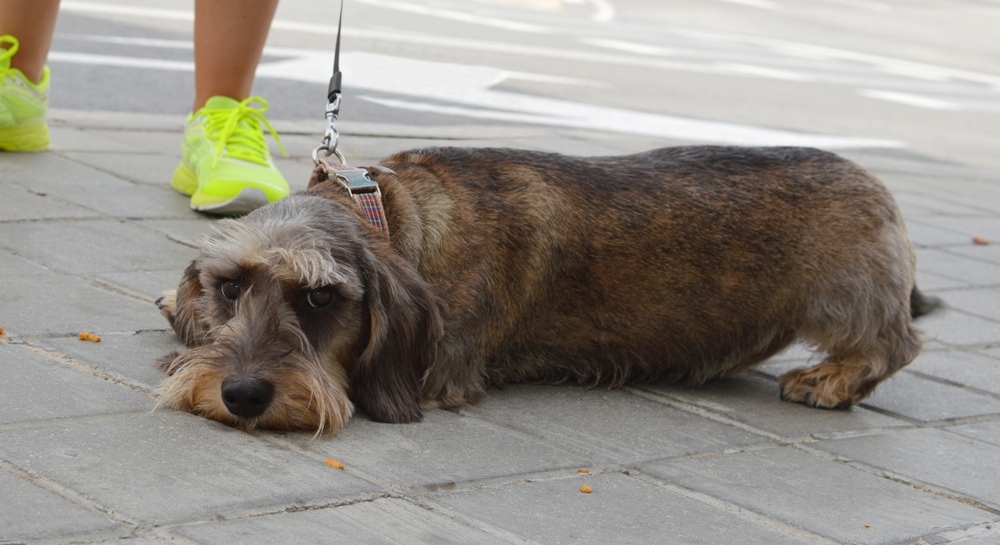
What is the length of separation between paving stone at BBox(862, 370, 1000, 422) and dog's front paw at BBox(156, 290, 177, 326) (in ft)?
7.76

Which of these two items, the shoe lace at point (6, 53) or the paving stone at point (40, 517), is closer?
the paving stone at point (40, 517)

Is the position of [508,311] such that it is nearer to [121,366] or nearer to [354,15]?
[121,366]

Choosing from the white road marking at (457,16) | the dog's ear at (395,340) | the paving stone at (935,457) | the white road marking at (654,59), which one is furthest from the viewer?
the white road marking at (457,16)

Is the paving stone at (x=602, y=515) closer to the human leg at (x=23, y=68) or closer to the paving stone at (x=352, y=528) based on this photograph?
the paving stone at (x=352, y=528)

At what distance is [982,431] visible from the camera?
14.1 ft

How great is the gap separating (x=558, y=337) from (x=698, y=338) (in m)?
0.51

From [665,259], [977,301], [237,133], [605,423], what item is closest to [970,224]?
[977,301]

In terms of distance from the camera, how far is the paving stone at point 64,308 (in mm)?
3889

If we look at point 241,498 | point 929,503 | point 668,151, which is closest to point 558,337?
point 668,151

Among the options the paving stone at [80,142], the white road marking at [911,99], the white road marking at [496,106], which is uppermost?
the white road marking at [911,99]

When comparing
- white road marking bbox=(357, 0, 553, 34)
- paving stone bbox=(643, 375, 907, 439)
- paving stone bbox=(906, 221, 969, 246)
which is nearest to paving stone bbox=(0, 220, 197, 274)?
paving stone bbox=(643, 375, 907, 439)

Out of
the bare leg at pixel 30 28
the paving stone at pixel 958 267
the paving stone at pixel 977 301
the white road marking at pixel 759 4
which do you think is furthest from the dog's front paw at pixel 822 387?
the white road marking at pixel 759 4

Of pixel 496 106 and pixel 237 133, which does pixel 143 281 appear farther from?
pixel 496 106

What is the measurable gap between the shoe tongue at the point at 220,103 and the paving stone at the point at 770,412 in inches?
101
